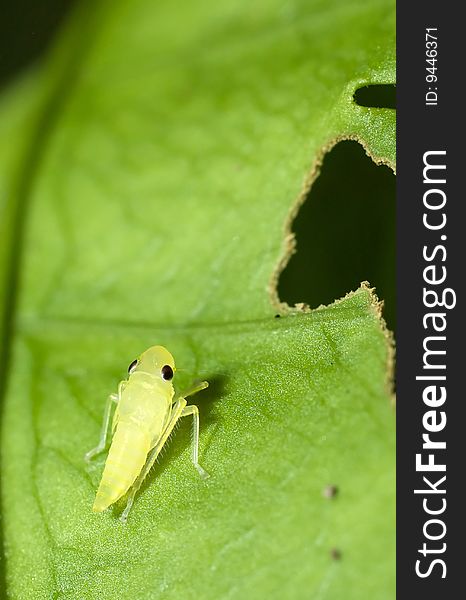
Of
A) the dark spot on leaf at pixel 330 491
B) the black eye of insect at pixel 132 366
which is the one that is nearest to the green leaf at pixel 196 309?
the dark spot on leaf at pixel 330 491

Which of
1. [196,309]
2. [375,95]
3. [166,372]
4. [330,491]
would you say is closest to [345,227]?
[375,95]

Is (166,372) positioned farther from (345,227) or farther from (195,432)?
(345,227)

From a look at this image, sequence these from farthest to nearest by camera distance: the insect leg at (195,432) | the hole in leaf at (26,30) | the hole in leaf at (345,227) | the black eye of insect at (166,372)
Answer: the hole in leaf at (26,30), the hole in leaf at (345,227), the black eye of insect at (166,372), the insect leg at (195,432)

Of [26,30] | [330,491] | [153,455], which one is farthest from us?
[26,30]

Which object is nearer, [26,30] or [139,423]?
[139,423]

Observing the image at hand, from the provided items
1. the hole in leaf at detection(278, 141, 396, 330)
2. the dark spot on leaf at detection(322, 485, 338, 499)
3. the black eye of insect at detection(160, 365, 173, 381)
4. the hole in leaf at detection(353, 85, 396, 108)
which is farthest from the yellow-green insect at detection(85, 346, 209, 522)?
the hole in leaf at detection(353, 85, 396, 108)

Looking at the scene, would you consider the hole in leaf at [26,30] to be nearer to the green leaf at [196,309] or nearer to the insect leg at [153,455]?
the green leaf at [196,309]

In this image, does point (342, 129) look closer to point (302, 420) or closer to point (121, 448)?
point (302, 420)
